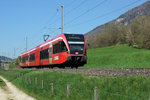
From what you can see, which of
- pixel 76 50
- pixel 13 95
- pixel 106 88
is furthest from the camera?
pixel 76 50

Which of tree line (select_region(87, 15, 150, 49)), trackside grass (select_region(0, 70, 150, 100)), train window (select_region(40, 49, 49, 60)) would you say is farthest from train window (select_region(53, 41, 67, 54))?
tree line (select_region(87, 15, 150, 49))

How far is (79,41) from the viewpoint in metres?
25.8

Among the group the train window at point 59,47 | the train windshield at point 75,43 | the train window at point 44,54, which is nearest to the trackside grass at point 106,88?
the train windshield at point 75,43

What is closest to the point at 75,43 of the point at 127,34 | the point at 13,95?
the point at 13,95

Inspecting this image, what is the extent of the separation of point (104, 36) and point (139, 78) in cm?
10500

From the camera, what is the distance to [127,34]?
89.0 meters

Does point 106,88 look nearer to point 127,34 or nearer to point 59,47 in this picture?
point 59,47

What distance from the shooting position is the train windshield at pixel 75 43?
25.1 m

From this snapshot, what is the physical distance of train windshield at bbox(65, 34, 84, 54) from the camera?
2507 cm

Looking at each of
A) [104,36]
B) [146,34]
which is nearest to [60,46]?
[146,34]

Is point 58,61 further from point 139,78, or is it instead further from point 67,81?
point 139,78

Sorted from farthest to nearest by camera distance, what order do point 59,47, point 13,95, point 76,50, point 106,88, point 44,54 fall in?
point 44,54, point 59,47, point 76,50, point 13,95, point 106,88

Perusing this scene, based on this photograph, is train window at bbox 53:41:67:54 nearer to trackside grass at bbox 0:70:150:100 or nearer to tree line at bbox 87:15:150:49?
trackside grass at bbox 0:70:150:100

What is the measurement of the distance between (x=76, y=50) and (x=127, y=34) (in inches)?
2621
